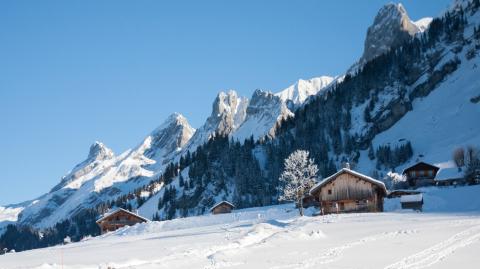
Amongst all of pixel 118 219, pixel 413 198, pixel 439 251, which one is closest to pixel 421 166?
pixel 413 198

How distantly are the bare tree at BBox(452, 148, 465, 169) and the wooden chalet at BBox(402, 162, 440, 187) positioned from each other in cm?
471

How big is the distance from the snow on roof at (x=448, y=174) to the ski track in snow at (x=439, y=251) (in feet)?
271

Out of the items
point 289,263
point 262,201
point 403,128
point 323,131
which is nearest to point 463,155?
point 403,128

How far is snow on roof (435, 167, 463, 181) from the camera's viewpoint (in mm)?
114812

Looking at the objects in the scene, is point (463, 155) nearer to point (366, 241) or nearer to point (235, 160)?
point (235, 160)

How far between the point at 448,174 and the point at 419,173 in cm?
673

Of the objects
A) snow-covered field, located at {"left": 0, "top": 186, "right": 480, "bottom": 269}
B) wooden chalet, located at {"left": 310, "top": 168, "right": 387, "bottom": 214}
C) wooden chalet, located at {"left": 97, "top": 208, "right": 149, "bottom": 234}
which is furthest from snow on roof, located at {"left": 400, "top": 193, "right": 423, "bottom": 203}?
wooden chalet, located at {"left": 97, "top": 208, "right": 149, "bottom": 234}

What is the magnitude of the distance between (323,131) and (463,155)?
72.9m

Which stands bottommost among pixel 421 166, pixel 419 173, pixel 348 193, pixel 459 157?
pixel 348 193

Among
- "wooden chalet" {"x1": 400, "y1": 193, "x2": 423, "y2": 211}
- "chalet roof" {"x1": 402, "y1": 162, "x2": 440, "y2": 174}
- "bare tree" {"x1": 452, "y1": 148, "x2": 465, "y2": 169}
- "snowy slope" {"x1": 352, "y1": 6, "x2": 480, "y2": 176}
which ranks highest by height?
"snowy slope" {"x1": 352, "y1": 6, "x2": 480, "y2": 176}

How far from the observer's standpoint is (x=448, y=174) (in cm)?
11838

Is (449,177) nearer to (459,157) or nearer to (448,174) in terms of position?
(448,174)

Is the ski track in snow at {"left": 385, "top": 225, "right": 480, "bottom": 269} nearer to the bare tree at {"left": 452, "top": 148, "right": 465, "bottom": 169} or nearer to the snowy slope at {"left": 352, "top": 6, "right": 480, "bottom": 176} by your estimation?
the bare tree at {"left": 452, "top": 148, "right": 465, "bottom": 169}

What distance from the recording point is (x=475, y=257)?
26188 mm
